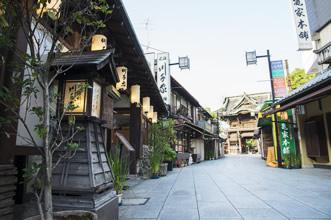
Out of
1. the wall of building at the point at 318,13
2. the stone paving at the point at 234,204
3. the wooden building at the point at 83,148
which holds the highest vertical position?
the wall of building at the point at 318,13

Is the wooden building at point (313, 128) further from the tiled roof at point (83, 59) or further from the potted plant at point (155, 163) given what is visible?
the tiled roof at point (83, 59)

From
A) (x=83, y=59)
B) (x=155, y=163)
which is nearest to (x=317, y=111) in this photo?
(x=155, y=163)

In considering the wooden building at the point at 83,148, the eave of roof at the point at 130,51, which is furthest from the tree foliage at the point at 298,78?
the wooden building at the point at 83,148

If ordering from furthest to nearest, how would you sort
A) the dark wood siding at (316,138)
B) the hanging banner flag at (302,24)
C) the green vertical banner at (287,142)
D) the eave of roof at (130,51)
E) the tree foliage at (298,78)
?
the tree foliage at (298,78), the green vertical banner at (287,142), the dark wood siding at (316,138), the hanging banner flag at (302,24), the eave of roof at (130,51)

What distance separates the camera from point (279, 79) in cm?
1541

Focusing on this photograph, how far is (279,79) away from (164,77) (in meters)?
7.42

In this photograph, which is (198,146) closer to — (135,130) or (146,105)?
(146,105)

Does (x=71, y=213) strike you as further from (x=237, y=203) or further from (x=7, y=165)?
(x=237, y=203)

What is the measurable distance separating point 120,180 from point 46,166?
3.50 metres

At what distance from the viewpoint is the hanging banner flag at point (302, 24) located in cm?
1250

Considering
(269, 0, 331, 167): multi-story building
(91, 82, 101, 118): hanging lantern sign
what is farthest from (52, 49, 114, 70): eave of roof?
(269, 0, 331, 167): multi-story building

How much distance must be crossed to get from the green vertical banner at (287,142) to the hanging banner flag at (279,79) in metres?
1.94

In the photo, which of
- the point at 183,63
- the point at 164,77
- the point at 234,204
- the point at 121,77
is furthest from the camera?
the point at 183,63

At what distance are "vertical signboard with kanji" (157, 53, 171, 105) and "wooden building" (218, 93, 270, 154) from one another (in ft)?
96.2
